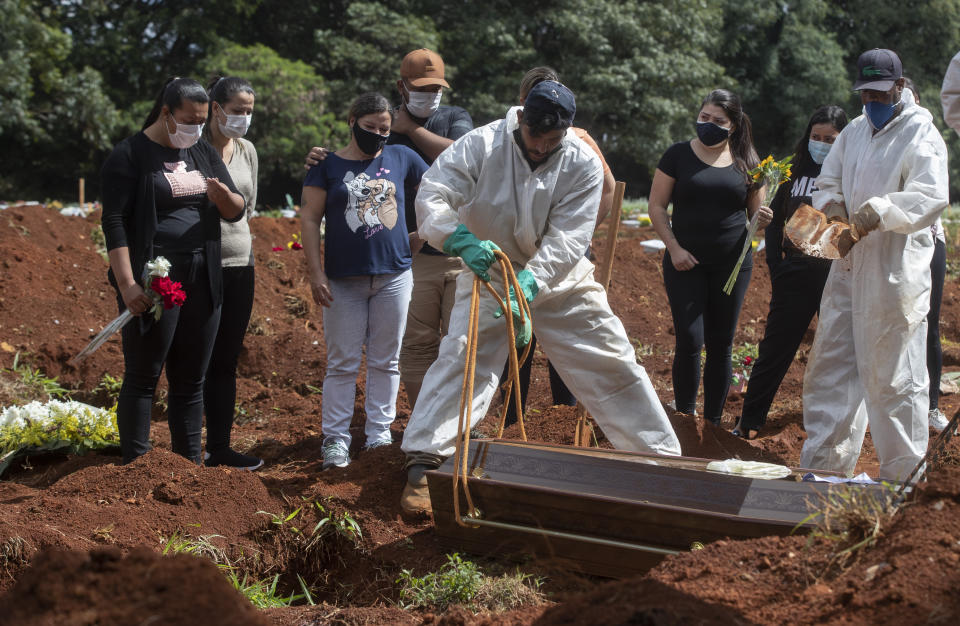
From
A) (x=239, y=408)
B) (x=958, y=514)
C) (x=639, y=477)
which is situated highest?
(x=958, y=514)

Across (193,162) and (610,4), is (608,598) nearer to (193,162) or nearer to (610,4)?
(193,162)

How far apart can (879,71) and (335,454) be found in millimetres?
3144

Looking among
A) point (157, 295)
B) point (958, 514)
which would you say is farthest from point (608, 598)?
point (157, 295)

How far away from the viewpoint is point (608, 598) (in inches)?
97.7

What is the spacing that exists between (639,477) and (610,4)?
66.3 ft

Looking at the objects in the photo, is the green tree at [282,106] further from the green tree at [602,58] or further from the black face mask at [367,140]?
the black face mask at [367,140]

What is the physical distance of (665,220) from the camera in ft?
17.7

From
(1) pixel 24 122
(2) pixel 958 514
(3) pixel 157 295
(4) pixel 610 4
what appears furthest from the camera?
(4) pixel 610 4

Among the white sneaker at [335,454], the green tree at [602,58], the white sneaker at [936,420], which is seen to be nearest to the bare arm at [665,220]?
the white sneaker at [936,420]

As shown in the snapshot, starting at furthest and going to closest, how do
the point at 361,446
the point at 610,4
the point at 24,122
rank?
the point at 610,4 < the point at 24,122 < the point at 361,446

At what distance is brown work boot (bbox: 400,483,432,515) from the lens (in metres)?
4.13

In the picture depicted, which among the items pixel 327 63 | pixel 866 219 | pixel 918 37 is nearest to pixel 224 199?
pixel 866 219

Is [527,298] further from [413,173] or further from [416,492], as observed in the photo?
[413,173]

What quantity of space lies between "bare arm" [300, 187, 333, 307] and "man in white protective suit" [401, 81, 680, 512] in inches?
35.2
